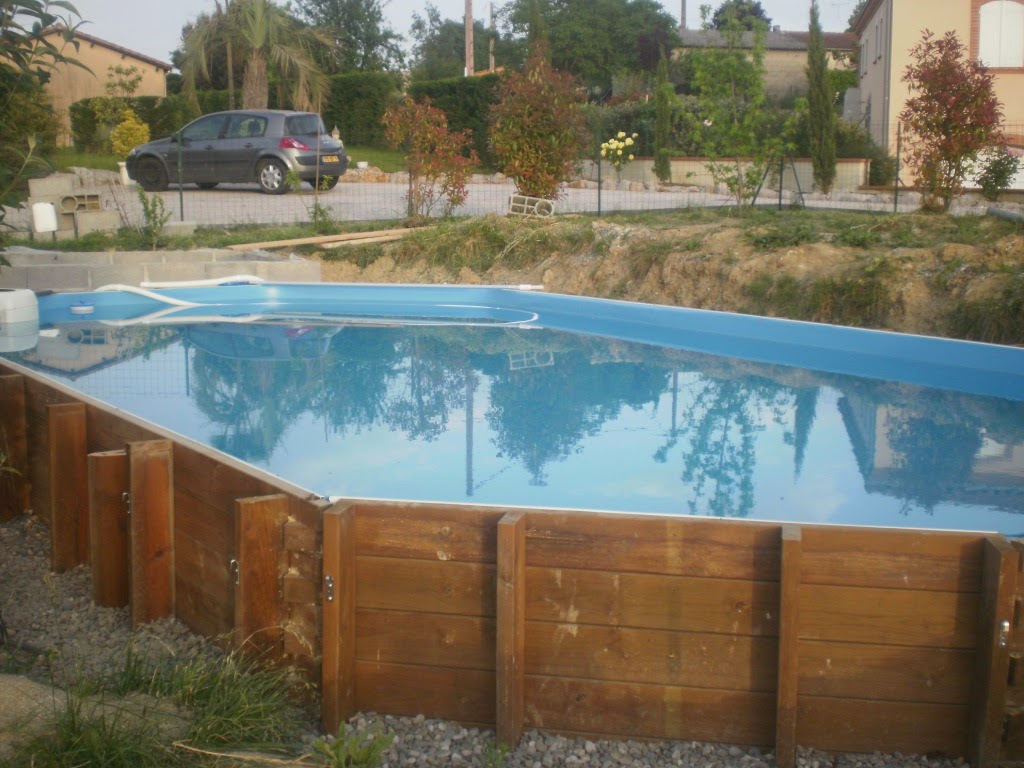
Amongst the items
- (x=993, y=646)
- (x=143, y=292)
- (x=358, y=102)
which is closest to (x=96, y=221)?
(x=143, y=292)

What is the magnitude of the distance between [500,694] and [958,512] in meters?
3.58

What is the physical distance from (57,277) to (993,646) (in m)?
12.4

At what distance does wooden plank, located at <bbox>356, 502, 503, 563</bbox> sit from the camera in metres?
3.56

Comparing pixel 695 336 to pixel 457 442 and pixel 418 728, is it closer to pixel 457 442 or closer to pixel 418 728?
pixel 457 442

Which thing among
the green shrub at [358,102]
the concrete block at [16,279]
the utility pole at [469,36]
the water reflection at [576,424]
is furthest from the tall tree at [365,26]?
the water reflection at [576,424]

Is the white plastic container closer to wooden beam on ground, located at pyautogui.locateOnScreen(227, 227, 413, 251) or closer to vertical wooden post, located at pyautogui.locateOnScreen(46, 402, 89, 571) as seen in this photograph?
wooden beam on ground, located at pyautogui.locateOnScreen(227, 227, 413, 251)

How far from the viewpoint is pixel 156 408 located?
8.35m

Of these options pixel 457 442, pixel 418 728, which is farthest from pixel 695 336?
pixel 418 728

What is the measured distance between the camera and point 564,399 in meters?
8.90

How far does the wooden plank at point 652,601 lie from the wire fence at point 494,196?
1247cm

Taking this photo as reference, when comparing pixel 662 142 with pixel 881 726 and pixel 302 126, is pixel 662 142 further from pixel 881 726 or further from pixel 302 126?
pixel 881 726

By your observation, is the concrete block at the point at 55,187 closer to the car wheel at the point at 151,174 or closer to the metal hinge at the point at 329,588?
the car wheel at the point at 151,174

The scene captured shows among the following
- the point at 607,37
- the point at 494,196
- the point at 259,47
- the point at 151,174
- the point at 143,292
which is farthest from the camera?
the point at 607,37

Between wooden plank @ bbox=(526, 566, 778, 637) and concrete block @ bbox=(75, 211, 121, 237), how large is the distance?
14.3 m
